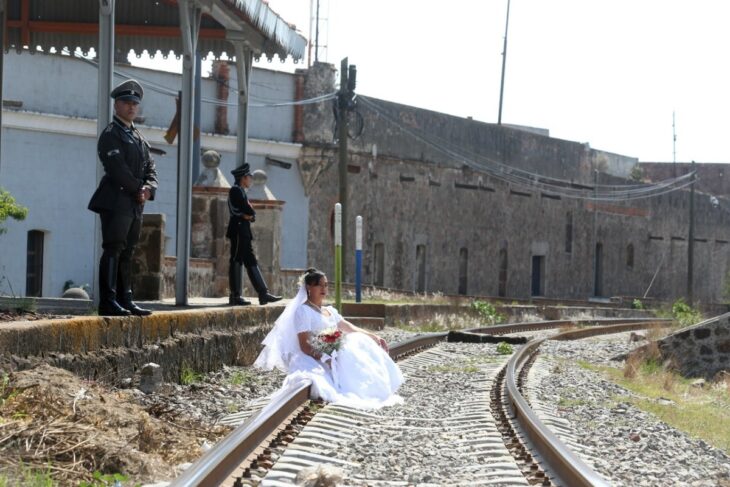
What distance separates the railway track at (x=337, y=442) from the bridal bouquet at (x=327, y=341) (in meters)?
0.73

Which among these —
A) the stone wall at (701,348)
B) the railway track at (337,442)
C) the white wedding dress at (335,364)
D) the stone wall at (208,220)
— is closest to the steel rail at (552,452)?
the railway track at (337,442)

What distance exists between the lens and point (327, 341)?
35.0ft

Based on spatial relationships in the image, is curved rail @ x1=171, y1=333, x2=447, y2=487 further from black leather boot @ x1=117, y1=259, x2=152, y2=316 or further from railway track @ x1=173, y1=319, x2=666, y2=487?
black leather boot @ x1=117, y1=259, x2=152, y2=316

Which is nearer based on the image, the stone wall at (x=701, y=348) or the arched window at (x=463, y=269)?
the stone wall at (x=701, y=348)

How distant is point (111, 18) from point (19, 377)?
16.8 ft

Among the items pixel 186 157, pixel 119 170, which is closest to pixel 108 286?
pixel 119 170

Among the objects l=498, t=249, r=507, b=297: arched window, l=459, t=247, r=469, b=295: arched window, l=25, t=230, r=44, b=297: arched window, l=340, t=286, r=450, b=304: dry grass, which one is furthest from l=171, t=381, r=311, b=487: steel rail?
l=498, t=249, r=507, b=297: arched window

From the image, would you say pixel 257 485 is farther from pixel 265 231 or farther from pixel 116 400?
pixel 265 231

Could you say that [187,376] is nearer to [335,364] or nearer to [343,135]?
[335,364]

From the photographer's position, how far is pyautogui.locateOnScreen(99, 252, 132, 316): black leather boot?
10086 millimetres

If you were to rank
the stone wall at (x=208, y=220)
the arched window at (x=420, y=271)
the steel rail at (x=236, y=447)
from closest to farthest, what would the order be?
the steel rail at (x=236, y=447) < the stone wall at (x=208, y=220) < the arched window at (x=420, y=271)

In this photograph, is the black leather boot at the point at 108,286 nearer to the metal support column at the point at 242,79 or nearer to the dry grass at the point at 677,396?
the dry grass at the point at 677,396

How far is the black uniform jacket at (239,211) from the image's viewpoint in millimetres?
14711

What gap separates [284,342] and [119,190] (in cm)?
204
